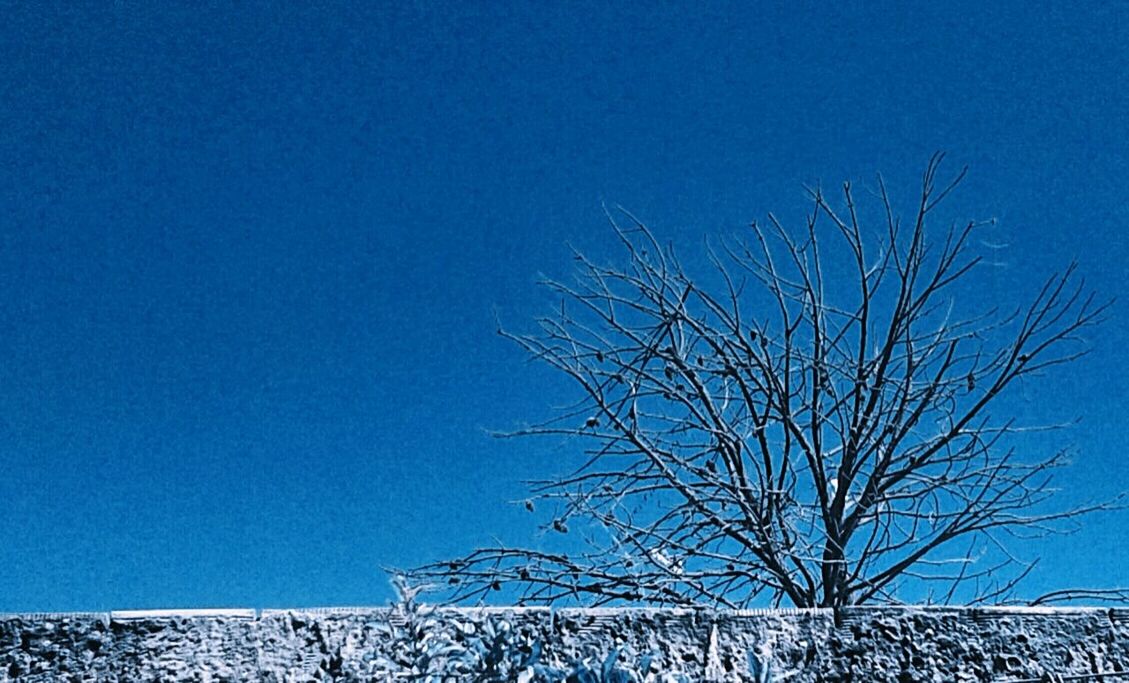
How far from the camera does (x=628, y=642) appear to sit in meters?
1.93

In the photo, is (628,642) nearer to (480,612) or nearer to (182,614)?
(480,612)

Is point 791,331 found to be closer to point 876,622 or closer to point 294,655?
point 876,622

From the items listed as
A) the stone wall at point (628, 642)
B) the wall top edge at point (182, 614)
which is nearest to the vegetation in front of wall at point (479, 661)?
the stone wall at point (628, 642)

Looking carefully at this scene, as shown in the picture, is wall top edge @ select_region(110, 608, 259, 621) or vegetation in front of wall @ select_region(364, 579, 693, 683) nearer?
vegetation in front of wall @ select_region(364, 579, 693, 683)

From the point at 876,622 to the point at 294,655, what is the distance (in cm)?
124

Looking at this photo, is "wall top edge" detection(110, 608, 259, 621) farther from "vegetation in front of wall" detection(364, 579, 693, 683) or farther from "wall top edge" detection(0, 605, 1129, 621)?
"vegetation in front of wall" detection(364, 579, 693, 683)

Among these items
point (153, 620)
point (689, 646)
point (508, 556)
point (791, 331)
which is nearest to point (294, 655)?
point (153, 620)

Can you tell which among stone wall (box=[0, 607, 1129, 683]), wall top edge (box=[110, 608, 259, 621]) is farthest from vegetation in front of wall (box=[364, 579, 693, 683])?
wall top edge (box=[110, 608, 259, 621])

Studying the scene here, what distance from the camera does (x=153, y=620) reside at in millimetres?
1721

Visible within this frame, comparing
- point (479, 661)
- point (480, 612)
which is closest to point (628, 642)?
point (480, 612)

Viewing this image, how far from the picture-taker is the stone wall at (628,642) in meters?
1.68

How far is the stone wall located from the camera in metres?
1.68

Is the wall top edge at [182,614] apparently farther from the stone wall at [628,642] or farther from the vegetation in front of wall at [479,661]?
the vegetation in front of wall at [479,661]

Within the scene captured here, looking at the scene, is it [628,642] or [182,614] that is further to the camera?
[628,642]
